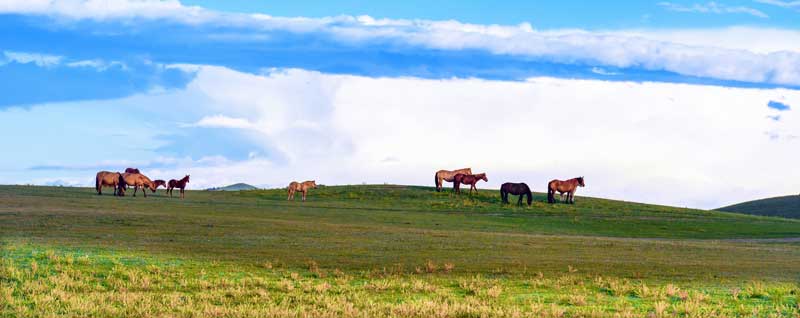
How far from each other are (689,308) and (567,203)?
2215 inches

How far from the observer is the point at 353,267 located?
29438 mm

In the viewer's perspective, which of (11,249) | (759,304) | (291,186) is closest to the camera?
(759,304)

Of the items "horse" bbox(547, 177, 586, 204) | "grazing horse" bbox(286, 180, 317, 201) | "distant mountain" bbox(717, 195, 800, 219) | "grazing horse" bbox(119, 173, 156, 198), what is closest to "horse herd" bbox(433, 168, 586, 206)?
"horse" bbox(547, 177, 586, 204)

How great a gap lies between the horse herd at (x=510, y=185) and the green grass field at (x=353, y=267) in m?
15.2

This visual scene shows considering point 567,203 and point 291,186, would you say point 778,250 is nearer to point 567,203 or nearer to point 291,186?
point 567,203

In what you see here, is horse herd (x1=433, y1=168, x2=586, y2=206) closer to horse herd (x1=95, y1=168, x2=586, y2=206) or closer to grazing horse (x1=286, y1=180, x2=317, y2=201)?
horse herd (x1=95, y1=168, x2=586, y2=206)

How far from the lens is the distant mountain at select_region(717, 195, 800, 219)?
96.6 metres

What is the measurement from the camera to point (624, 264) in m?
32.8

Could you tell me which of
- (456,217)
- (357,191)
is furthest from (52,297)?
(357,191)

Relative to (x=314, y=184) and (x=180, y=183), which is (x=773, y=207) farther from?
(x=180, y=183)

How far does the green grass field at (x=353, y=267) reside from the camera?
2097cm

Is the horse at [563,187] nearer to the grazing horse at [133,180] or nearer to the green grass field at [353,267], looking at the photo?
the green grass field at [353,267]

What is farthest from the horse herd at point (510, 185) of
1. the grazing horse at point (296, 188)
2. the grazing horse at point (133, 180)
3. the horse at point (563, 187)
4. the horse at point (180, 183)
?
the grazing horse at point (133, 180)

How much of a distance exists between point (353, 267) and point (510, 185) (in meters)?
46.7
